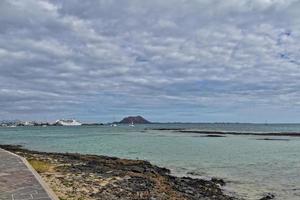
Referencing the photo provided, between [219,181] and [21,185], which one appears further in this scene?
[219,181]

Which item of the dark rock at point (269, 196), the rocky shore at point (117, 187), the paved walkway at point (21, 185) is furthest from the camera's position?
the dark rock at point (269, 196)

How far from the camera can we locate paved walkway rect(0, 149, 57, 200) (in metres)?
10.4

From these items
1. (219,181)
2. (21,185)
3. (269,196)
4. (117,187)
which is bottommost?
(269,196)

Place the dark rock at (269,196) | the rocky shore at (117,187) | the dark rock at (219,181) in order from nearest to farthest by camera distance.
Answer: the rocky shore at (117,187) < the dark rock at (269,196) < the dark rock at (219,181)

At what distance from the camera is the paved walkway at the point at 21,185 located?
34.0 feet

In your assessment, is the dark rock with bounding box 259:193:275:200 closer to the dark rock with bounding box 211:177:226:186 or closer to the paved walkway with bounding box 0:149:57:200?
the dark rock with bounding box 211:177:226:186

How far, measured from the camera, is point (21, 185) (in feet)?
39.0

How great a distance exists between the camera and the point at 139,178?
18.2 meters

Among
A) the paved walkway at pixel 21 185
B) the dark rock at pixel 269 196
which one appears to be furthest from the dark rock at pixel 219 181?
the paved walkway at pixel 21 185

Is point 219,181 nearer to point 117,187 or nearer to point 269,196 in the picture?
point 269,196

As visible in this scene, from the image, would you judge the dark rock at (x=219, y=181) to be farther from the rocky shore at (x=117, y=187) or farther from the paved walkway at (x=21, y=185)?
the paved walkway at (x=21, y=185)

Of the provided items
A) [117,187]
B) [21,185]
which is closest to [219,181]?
[117,187]

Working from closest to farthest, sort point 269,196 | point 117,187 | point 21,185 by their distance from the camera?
point 21,185, point 117,187, point 269,196

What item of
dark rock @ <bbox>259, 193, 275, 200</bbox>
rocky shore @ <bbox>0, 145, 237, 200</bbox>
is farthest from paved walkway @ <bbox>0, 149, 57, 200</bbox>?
dark rock @ <bbox>259, 193, 275, 200</bbox>
